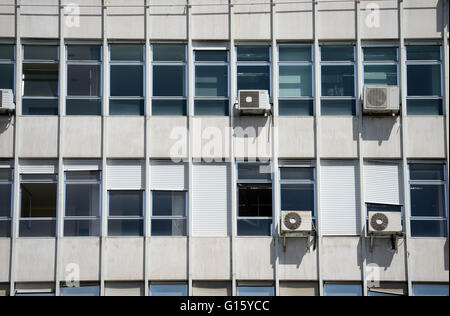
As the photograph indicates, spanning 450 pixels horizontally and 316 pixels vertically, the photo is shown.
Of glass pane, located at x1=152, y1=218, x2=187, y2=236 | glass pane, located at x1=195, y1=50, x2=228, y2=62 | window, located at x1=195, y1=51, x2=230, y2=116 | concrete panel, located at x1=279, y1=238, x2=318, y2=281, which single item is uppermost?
glass pane, located at x1=195, y1=50, x2=228, y2=62

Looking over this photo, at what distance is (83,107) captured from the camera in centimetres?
2441

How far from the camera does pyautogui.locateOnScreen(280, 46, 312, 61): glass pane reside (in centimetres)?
2477

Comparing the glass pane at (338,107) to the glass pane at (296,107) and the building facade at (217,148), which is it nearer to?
the building facade at (217,148)

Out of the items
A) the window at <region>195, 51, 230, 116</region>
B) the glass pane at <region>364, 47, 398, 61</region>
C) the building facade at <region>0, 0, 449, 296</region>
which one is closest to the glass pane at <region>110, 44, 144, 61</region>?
the building facade at <region>0, 0, 449, 296</region>

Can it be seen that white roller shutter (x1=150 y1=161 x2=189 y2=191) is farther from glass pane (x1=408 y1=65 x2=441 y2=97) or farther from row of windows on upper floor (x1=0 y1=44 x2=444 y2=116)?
glass pane (x1=408 y1=65 x2=441 y2=97)

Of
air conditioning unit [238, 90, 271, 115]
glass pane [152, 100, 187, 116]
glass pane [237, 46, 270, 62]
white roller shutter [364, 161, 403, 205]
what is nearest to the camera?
air conditioning unit [238, 90, 271, 115]

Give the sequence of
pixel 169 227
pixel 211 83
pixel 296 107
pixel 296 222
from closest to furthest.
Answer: pixel 296 222, pixel 169 227, pixel 296 107, pixel 211 83

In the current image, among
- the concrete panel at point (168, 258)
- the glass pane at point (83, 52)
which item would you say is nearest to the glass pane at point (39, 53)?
the glass pane at point (83, 52)

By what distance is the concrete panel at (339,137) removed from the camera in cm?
2402

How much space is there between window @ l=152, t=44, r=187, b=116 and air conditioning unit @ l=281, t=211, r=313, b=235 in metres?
3.50

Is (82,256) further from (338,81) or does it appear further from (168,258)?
(338,81)

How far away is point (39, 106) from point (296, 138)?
611cm

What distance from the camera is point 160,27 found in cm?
2473

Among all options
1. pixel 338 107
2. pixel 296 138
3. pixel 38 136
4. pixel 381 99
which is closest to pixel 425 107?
pixel 381 99
